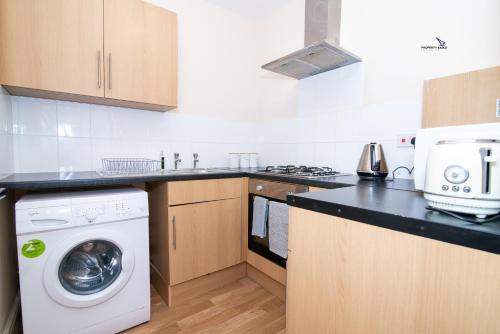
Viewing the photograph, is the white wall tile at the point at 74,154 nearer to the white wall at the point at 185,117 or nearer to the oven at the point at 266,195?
the white wall at the point at 185,117

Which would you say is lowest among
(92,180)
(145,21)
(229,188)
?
(229,188)

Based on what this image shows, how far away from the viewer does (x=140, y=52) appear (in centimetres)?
166

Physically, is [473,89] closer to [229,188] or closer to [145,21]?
[229,188]

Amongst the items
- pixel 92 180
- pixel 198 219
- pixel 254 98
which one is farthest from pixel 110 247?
pixel 254 98

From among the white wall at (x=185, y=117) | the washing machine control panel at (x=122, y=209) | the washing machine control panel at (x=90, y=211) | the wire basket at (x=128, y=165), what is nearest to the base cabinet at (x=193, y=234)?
the wire basket at (x=128, y=165)

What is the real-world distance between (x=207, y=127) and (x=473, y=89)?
6.42ft

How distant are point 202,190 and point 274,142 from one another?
1094mm

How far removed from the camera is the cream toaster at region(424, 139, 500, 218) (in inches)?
22.2

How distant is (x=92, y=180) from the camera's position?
1280 mm

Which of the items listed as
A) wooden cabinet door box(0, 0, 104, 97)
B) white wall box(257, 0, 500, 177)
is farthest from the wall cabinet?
white wall box(257, 0, 500, 177)

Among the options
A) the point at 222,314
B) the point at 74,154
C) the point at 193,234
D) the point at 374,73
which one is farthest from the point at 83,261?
the point at 374,73

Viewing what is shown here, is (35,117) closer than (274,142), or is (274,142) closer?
(35,117)

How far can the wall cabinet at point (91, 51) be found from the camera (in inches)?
50.9

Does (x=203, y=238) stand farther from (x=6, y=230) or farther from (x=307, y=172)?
(x=6, y=230)
